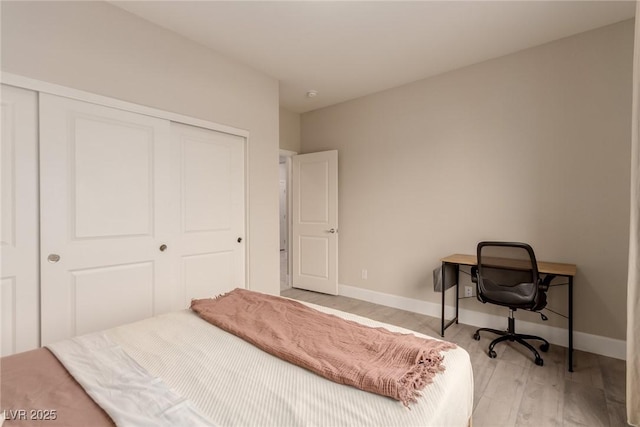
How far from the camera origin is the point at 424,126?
3426mm

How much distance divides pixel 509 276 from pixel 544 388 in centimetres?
102

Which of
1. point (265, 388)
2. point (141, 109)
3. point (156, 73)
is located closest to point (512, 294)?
point (265, 388)

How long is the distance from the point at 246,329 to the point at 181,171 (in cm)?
169

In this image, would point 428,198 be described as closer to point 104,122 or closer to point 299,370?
point 299,370

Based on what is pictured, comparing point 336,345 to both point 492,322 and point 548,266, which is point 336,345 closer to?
point 548,266

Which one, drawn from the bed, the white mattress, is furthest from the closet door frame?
the white mattress

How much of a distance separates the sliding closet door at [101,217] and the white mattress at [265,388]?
831 millimetres

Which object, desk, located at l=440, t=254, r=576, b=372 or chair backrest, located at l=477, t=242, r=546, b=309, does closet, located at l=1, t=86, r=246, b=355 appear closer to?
desk, located at l=440, t=254, r=576, b=372

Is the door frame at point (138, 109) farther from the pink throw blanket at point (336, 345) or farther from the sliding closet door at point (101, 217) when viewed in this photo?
the pink throw blanket at point (336, 345)

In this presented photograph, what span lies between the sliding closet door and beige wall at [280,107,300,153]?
208 centimetres

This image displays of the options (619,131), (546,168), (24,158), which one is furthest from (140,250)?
(619,131)

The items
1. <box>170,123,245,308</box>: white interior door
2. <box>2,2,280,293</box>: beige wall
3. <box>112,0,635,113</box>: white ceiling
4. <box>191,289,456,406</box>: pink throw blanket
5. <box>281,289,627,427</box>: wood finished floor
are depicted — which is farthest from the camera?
<box>170,123,245,308</box>: white interior door

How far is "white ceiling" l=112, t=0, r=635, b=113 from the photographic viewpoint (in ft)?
7.22

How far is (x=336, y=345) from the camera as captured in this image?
131 cm
